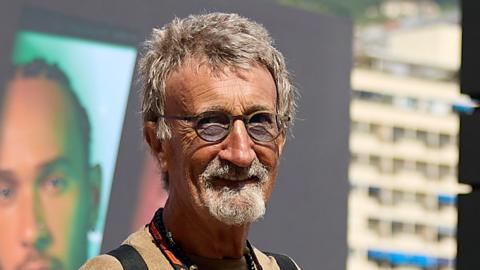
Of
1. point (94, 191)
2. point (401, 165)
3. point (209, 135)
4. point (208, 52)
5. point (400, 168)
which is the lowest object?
point (94, 191)

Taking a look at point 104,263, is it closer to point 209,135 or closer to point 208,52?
point 209,135

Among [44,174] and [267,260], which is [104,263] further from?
[44,174]

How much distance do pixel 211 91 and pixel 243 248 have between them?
27cm

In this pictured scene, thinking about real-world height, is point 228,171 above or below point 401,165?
below

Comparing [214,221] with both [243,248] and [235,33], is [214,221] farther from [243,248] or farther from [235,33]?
[235,33]

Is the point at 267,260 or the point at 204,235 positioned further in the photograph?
the point at 267,260

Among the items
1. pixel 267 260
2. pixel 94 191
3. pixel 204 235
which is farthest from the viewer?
pixel 94 191

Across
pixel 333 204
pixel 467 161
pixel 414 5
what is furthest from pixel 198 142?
pixel 414 5

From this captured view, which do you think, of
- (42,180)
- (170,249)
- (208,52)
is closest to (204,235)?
(170,249)

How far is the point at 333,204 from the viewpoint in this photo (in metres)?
7.23

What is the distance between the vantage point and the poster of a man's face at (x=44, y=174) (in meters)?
5.93

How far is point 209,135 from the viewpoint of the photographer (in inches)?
71.4

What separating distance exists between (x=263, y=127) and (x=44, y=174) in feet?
14.5

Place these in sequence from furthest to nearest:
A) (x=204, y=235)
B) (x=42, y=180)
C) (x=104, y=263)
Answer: (x=42, y=180), (x=204, y=235), (x=104, y=263)
